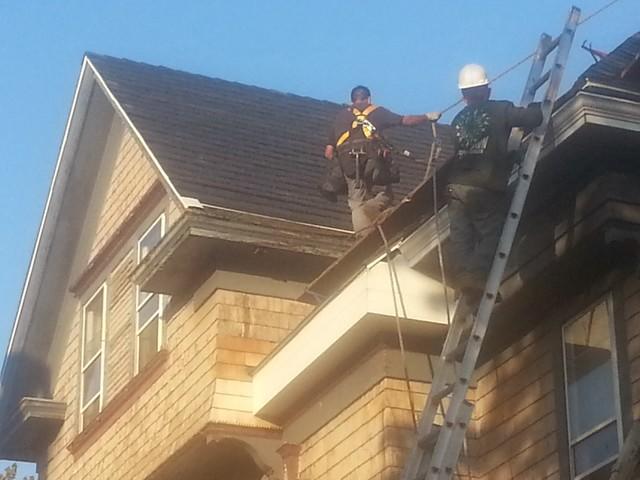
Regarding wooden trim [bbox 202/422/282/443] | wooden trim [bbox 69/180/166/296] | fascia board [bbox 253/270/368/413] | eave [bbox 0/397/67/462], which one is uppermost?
wooden trim [bbox 69/180/166/296]

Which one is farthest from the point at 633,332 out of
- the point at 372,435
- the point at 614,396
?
the point at 372,435

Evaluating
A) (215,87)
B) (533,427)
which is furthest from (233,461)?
(215,87)

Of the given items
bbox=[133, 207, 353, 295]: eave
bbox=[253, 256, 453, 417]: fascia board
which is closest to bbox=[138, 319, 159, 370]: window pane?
bbox=[133, 207, 353, 295]: eave

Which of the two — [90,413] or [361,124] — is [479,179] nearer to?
[361,124]

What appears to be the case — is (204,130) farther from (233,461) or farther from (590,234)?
(590,234)

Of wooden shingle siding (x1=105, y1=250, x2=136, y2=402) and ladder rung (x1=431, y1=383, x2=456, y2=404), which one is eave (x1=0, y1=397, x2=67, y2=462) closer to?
wooden shingle siding (x1=105, y1=250, x2=136, y2=402)

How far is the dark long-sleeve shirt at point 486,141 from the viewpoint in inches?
352

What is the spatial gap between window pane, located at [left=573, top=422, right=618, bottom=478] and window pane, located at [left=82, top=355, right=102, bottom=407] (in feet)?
22.6

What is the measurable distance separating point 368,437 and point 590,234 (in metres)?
2.36

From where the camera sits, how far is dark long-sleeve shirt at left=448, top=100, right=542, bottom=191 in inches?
352

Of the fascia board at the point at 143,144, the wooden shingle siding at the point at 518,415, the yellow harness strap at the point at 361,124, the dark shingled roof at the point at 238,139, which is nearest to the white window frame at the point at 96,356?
the fascia board at the point at 143,144

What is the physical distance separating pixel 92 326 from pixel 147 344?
75.3 inches

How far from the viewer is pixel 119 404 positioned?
45.3ft

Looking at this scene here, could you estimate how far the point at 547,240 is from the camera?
9344 millimetres
